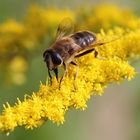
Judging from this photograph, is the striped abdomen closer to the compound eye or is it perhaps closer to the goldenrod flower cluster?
the compound eye

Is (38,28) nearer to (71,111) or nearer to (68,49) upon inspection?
(71,111)

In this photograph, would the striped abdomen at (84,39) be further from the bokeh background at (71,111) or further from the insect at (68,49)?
the bokeh background at (71,111)

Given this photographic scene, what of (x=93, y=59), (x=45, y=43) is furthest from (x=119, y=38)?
(x=45, y=43)

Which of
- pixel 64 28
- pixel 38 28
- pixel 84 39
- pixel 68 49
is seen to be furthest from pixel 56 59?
pixel 38 28

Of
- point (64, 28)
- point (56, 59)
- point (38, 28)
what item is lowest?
point (56, 59)

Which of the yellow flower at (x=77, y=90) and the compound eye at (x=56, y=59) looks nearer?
the yellow flower at (x=77, y=90)

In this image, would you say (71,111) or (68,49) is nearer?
(68,49)

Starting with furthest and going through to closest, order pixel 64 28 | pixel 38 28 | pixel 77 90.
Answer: pixel 38 28 < pixel 64 28 < pixel 77 90

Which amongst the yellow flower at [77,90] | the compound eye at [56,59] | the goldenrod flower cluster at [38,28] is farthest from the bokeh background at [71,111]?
the compound eye at [56,59]
